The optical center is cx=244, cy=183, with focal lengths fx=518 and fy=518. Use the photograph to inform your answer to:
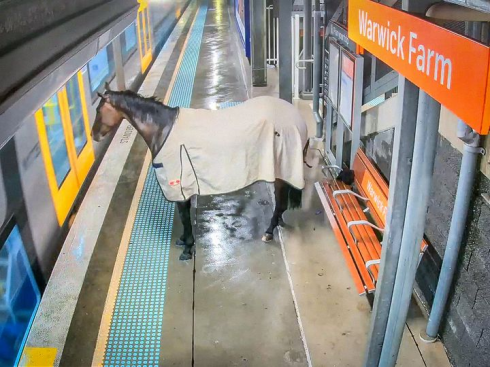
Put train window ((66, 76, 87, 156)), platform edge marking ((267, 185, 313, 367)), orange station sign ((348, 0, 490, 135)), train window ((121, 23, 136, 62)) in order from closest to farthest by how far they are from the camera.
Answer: orange station sign ((348, 0, 490, 135)) → platform edge marking ((267, 185, 313, 367)) → train window ((66, 76, 87, 156)) → train window ((121, 23, 136, 62))

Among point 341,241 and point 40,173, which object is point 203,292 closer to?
point 341,241

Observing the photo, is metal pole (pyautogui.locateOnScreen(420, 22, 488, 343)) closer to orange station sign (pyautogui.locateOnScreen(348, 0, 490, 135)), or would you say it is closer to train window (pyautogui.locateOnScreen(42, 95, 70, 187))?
orange station sign (pyautogui.locateOnScreen(348, 0, 490, 135))

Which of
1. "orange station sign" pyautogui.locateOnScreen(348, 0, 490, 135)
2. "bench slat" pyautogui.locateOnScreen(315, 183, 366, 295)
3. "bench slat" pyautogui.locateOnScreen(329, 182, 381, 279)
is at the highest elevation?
"orange station sign" pyautogui.locateOnScreen(348, 0, 490, 135)

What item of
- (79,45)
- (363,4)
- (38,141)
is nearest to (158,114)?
(38,141)

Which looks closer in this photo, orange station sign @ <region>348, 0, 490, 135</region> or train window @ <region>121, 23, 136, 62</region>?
orange station sign @ <region>348, 0, 490, 135</region>

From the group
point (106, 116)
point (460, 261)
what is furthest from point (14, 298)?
point (460, 261)

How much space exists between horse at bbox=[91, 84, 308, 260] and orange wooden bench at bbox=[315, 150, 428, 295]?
53cm

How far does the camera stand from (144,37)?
14.9 meters

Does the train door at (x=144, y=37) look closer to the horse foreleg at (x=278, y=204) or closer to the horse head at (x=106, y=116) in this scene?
the horse head at (x=106, y=116)

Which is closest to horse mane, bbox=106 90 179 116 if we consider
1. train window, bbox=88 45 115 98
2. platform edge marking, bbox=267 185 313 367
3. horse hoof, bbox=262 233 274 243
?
horse hoof, bbox=262 233 274 243

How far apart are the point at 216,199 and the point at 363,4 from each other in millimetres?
3900

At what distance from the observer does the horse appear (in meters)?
4.68

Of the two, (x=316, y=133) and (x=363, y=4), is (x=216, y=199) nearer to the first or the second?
(x=316, y=133)

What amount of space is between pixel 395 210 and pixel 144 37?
13.6 m
